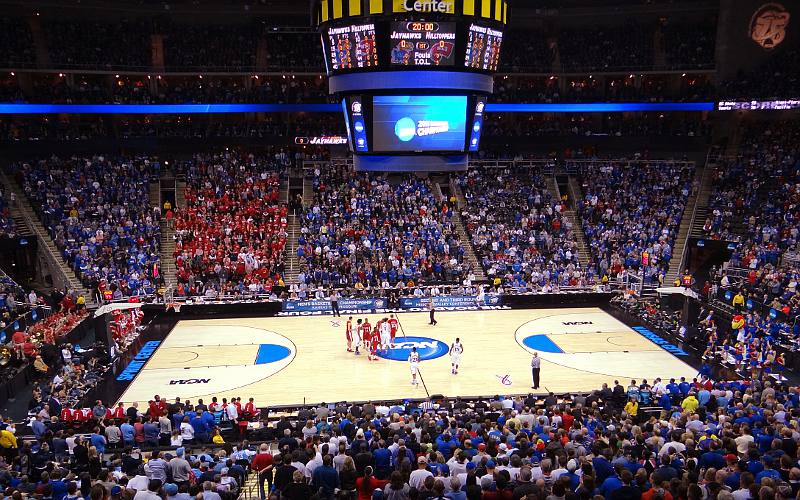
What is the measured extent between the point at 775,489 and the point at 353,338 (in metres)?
18.0

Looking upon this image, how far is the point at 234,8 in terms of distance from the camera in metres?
41.1

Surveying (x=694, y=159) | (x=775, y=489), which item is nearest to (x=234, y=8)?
(x=694, y=159)

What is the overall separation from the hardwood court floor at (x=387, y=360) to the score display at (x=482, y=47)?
32.7 ft

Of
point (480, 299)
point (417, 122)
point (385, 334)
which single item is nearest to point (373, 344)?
point (385, 334)

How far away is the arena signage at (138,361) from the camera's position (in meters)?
21.1

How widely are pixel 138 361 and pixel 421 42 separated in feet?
48.0

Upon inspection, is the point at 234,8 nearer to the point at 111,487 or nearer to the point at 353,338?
the point at 353,338

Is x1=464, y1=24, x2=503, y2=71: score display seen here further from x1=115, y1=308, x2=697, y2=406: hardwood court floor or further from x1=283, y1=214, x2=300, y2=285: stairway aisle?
x1=283, y1=214, x2=300, y2=285: stairway aisle

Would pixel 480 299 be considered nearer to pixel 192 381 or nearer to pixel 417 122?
pixel 417 122

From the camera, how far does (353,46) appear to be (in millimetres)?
18672

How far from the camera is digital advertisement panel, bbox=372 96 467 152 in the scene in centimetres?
1972

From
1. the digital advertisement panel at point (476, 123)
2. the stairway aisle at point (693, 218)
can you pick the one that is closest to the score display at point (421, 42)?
the digital advertisement panel at point (476, 123)

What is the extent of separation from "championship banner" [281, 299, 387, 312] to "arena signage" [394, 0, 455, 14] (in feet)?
48.6

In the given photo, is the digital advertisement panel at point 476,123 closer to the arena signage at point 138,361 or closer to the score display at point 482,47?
the score display at point 482,47
